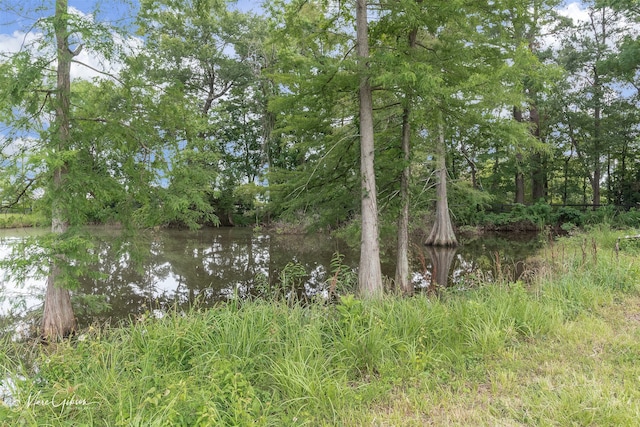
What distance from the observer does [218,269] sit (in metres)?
12.0

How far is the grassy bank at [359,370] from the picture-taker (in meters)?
2.30

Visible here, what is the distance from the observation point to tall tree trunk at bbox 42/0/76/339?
5332 mm

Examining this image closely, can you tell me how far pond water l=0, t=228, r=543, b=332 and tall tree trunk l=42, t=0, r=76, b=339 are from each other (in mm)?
385

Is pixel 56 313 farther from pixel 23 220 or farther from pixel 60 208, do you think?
pixel 60 208

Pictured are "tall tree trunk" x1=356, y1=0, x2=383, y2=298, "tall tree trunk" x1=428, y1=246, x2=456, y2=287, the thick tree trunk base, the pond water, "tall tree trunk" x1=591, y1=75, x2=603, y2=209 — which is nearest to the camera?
the thick tree trunk base

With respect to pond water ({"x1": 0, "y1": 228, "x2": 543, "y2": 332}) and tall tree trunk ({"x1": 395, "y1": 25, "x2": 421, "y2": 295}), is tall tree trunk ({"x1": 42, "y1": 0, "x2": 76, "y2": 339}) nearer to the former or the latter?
pond water ({"x1": 0, "y1": 228, "x2": 543, "y2": 332})

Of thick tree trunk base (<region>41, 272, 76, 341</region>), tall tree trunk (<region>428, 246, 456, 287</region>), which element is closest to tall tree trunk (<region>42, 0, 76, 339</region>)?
thick tree trunk base (<region>41, 272, 76, 341</region>)

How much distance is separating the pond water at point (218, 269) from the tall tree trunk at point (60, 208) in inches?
15.2

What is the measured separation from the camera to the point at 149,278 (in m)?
10.8

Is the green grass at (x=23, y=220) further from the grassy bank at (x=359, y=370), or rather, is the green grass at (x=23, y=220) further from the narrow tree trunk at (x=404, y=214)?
the narrow tree trunk at (x=404, y=214)

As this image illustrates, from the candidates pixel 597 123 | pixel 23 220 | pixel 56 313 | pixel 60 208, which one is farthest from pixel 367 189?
pixel 597 123

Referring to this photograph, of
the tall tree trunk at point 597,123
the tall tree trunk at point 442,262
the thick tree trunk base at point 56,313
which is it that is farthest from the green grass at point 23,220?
the tall tree trunk at point 597,123

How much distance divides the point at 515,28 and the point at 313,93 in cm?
365

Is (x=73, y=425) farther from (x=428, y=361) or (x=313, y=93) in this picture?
(x=313, y=93)
